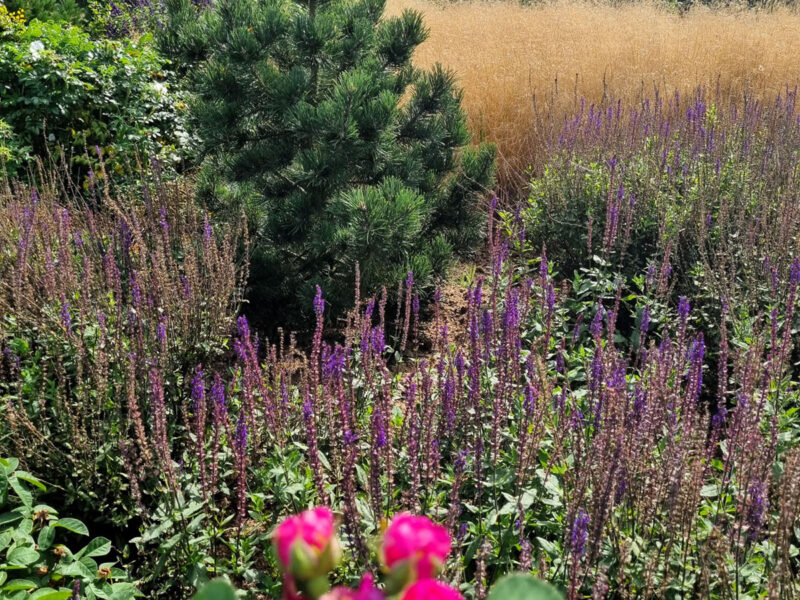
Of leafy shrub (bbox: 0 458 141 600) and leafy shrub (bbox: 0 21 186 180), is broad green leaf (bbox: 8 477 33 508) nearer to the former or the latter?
leafy shrub (bbox: 0 458 141 600)

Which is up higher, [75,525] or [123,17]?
[123,17]

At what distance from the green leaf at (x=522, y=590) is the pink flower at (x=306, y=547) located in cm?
15

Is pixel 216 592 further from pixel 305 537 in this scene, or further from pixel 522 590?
pixel 522 590

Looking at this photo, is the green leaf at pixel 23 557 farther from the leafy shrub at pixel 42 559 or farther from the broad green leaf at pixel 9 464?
the broad green leaf at pixel 9 464

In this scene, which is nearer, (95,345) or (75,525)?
(75,525)

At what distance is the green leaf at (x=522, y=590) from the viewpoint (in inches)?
23.2

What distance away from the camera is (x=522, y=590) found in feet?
1.96

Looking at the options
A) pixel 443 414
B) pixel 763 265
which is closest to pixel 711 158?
pixel 763 265

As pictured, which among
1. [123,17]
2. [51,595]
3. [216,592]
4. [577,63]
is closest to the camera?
[216,592]

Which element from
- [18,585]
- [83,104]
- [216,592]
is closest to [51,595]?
[18,585]

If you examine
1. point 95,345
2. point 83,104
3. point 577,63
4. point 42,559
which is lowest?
point 42,559

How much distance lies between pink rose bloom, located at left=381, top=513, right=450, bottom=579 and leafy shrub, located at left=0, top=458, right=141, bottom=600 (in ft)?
5.61

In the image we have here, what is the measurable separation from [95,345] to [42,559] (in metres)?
0.80

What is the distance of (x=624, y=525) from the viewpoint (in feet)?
6.73
